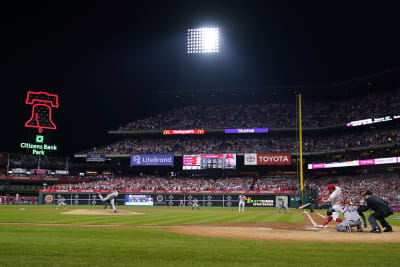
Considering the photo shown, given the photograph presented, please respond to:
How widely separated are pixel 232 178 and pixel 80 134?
91.7 feet

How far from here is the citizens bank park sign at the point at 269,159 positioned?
53344 mm

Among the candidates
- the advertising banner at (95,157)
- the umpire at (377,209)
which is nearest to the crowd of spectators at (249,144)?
the advertising banner at (95,157)

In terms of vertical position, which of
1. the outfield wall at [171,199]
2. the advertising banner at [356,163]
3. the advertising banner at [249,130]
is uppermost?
the advertising banner at [249,130]

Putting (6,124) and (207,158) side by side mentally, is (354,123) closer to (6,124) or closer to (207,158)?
(207,158)

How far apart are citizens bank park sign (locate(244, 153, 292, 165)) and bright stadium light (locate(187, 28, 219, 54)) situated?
17.2 metres

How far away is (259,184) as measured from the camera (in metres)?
52.8

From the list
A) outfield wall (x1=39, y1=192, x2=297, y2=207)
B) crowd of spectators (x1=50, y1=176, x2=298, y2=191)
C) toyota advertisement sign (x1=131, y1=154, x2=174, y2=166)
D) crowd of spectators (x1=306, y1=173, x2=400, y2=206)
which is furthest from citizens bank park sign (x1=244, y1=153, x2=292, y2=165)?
toyota advertisement sign (x1=131, y1=154, x2=174, y2=166)

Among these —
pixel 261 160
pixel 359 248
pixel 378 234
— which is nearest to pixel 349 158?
pixel 261 160

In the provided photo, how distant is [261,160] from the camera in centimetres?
5350

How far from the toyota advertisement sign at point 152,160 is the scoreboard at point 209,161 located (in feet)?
10.8

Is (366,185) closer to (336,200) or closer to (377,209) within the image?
(336,200)

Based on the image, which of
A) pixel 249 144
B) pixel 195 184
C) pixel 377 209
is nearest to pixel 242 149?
pixel 249 144

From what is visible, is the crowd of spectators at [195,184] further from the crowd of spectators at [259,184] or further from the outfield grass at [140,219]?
the outfield grass at [140,219]

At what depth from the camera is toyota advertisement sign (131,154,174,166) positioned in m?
57.1
